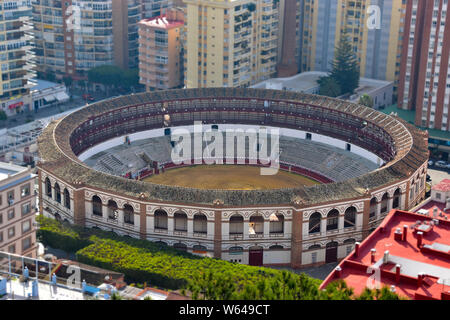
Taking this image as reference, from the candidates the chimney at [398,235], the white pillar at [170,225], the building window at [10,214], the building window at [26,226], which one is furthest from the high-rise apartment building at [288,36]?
the building window at [10,214]

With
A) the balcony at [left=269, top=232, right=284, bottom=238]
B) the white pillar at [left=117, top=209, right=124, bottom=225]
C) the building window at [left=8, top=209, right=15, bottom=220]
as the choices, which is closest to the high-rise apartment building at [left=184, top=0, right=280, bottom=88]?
the white pillar at [left=117, top=209, right=124, bottom=225]

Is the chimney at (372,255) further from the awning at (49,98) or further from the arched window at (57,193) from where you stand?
the awning at (49,98)

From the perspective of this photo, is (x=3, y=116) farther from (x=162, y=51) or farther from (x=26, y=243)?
(x=26, y=243)

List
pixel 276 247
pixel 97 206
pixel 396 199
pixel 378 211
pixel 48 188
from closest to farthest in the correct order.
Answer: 1. pixel 276 247
2. pixel 97 206
3. pixel 378 211
4. pixel 396 199
5. pixel 48 188

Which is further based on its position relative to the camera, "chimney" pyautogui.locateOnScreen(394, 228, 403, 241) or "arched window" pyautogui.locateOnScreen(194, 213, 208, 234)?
"arched window" pyautogui.locateOnScreen(194, 213, 208, 234)

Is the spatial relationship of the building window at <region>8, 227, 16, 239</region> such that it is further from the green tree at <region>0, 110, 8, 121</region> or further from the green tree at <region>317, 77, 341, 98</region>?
the green tree at <region>317, 77, 341, 98</region>

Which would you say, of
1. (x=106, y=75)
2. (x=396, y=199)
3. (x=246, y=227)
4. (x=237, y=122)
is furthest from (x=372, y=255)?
(x=106, y=75)
